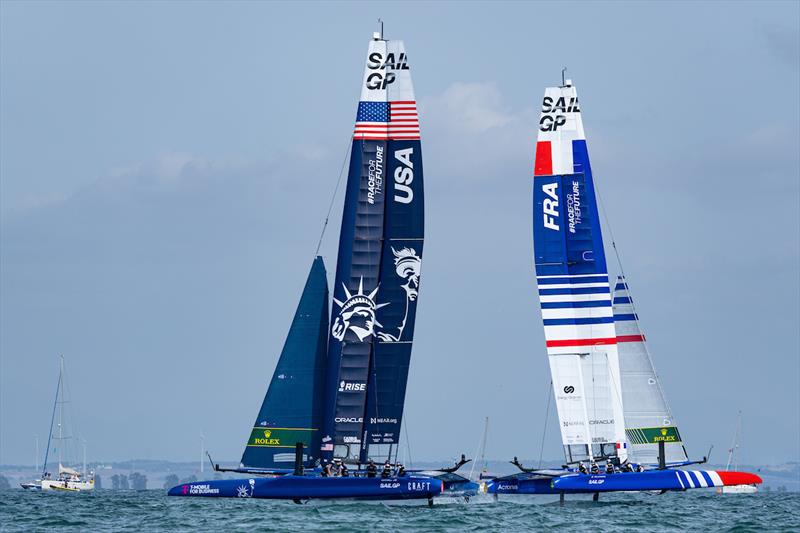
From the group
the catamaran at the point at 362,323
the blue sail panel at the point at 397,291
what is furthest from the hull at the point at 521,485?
the blue sail panel at the point at 397,291

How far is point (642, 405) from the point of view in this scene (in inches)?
2341

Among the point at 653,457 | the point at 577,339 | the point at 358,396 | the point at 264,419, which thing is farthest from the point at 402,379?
the point at 653,457

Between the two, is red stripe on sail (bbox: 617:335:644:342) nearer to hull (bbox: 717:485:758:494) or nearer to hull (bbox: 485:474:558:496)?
hull (bbox: 485:474:558:496)

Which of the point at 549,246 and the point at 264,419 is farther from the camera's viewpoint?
the point at 549,246

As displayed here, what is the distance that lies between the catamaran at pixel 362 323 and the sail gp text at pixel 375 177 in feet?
0.11

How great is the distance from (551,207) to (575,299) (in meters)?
3.61

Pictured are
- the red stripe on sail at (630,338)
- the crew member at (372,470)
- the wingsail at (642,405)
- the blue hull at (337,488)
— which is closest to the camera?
the blue hull at (337,488)

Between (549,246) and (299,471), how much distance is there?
1389cm

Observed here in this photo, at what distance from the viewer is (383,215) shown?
160 feet

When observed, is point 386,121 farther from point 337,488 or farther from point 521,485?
point 521,485

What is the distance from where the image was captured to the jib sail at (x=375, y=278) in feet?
158

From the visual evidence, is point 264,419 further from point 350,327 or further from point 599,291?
point 599,291

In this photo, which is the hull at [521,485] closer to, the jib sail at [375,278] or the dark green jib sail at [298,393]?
the jib sail at [375,278]

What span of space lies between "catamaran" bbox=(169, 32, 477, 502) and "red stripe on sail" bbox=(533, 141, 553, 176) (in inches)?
282
